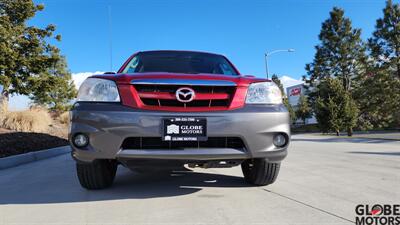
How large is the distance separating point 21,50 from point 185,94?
1501 cm

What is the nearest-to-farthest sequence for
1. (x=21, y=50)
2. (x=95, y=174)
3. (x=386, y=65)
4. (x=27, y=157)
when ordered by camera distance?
(x=95, y=174)
(x=27, y=157)
(x=21, y=50)
(x=386, y=65)

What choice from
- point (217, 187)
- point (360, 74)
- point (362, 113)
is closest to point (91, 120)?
point (217, 187)

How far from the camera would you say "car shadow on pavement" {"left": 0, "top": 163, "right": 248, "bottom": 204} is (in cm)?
347

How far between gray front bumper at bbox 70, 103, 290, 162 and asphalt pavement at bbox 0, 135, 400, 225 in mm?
451

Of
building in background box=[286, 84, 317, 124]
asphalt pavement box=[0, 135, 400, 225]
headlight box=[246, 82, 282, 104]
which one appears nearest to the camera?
asphalt pavement box=[0, 135, 400, 225]

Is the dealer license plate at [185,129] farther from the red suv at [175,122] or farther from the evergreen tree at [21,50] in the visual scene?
the evergreen tree at [21,50]

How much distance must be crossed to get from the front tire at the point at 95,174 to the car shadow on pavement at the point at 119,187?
8cm

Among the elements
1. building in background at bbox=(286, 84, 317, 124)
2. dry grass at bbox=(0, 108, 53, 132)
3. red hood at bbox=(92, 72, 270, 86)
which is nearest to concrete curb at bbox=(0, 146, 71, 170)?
dry grass at bbox=(0, 108, 53, 132)

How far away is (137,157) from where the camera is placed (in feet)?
9.73

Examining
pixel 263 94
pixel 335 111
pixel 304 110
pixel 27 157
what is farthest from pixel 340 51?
pixel 263 94

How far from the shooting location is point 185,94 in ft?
10.1

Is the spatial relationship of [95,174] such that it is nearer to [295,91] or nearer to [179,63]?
[179,63]

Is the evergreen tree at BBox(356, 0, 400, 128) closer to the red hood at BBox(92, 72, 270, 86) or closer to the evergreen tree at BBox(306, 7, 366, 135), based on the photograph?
the evergreen tree at BBox(306, 7, 366, 135)

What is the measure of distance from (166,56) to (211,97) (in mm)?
1765
